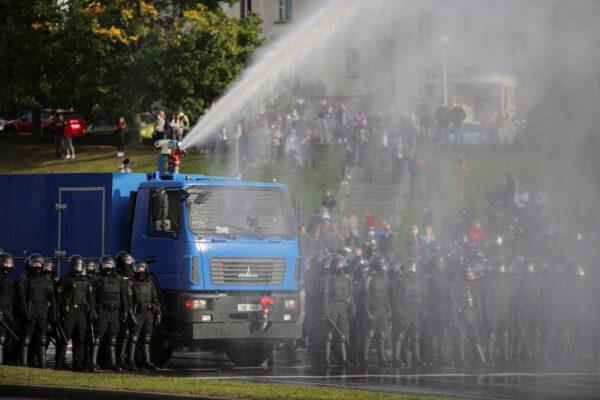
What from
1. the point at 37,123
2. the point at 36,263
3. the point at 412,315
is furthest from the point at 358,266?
the point at 37,123

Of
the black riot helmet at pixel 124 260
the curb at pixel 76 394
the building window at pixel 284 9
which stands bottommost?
the curb at pixel 76 394

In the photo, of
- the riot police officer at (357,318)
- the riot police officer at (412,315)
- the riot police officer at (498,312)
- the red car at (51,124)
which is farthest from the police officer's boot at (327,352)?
the red car at (51,124)

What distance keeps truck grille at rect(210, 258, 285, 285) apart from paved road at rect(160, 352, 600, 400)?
1.44 m

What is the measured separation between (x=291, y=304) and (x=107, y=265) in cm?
305

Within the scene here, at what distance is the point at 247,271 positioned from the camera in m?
21.8

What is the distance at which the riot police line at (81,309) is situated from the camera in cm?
2112

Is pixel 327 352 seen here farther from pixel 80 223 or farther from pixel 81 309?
pixel 80 223

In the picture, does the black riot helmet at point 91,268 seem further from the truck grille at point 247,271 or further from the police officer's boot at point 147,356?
the truck grille at point 247,271

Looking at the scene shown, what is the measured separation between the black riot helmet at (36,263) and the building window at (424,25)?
88.3 feet

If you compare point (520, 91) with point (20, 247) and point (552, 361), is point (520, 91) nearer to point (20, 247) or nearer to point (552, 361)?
point (552, 361)

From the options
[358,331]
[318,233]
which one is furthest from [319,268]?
[318,233]

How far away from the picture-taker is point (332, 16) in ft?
82.7

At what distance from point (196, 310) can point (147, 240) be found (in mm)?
1480

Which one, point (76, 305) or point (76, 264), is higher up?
point (76, 264)
